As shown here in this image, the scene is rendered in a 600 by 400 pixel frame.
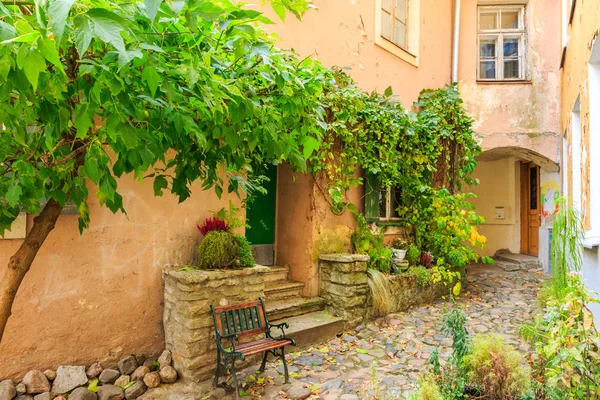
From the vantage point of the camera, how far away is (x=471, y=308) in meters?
5.85

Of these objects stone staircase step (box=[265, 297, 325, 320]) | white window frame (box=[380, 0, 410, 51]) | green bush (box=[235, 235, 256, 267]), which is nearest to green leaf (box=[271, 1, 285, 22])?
green bush (box=[235, 235, 256, 267])

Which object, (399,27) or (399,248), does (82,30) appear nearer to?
(399,248)

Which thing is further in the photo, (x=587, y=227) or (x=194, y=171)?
(x=587, y=227)

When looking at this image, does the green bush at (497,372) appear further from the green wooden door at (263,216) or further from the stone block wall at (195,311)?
the green wooden door at (263,216)

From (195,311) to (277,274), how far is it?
2.03m

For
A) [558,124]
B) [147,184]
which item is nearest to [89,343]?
[147,184]

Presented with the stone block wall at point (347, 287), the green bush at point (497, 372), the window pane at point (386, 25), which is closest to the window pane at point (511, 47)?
the window pane at point (386, 25)

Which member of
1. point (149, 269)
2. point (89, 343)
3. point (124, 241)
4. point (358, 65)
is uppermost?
point (358, 65)

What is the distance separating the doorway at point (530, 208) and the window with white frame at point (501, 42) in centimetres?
260

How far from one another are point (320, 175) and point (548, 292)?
3.32 meters

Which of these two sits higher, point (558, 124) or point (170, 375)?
point (558, 124)

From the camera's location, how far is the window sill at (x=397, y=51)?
6663mm

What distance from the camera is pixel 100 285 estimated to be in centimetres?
360

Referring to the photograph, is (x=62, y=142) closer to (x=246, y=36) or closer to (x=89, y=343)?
(x=246, y=36)
